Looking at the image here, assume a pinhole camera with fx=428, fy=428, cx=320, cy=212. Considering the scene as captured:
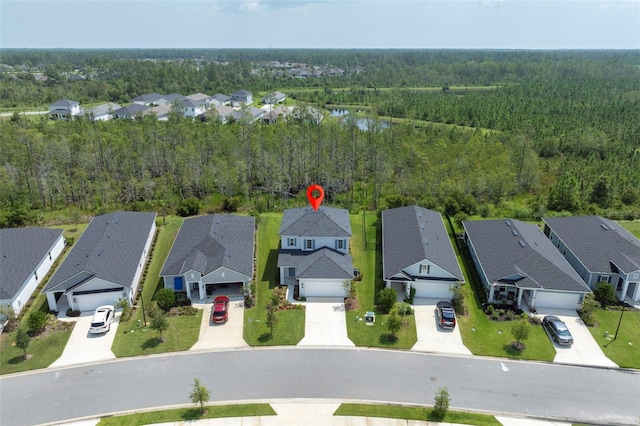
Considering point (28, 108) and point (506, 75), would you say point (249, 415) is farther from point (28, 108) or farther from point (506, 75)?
point (506, 75)

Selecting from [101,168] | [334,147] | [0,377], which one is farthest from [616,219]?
[101,168]

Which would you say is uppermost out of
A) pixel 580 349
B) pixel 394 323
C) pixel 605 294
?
pixel 394 323

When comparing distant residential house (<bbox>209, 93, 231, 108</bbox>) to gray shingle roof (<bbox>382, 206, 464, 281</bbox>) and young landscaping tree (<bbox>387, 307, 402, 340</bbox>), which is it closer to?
gray shingle roof (<bbox>382, 206, 464, 281</bbox>)

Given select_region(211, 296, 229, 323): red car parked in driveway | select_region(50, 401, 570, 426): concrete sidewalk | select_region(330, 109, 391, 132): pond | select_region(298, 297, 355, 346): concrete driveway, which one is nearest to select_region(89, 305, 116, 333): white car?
select_region(211, 296, 229, 323): red car parked in driveway

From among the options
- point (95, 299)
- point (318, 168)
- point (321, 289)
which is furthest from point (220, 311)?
point (318, 168)

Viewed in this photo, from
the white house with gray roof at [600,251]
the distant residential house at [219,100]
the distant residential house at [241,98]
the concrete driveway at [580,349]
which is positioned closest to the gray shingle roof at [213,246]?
the concrete driveway at [580,349]

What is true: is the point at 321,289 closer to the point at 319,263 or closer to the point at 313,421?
the point at 319,263
